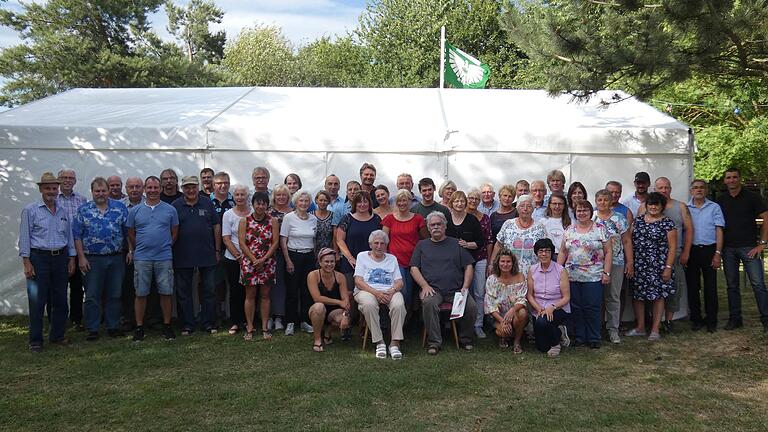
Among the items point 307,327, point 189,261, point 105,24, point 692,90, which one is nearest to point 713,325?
point 307,327

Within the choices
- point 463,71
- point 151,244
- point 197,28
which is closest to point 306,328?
point 151,244

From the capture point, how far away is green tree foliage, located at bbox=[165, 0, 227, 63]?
128 feet

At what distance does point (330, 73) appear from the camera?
34.0 metres

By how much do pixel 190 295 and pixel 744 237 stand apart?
524 centimetres

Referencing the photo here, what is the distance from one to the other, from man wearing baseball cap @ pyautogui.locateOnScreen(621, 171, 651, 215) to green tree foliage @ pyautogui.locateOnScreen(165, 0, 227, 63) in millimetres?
35901

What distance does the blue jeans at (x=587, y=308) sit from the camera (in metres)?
5.78

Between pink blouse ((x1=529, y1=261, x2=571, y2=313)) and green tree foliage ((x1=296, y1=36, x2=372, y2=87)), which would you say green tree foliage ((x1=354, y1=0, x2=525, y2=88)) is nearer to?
green tree foliage ((x1=296, y1=36, x2=372, y2=87))

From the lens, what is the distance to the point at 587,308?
579 cm

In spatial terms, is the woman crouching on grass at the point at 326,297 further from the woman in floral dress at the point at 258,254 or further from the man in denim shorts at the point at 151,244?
the man in denim shorts at the point at 151,244

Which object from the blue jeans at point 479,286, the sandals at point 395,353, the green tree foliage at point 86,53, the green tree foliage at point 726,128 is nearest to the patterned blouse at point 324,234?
the sandals at point 395,353

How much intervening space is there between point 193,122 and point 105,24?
69.3ft

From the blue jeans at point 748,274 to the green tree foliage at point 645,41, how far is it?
172 centimetres

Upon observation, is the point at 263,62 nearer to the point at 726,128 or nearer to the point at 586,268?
the point at 726,128

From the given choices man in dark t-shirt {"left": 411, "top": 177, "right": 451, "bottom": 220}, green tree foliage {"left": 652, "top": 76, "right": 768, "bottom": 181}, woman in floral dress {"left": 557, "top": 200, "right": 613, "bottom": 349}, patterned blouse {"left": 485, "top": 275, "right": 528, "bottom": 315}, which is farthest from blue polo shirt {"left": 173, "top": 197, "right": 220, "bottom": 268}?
green tree foliage {"left": 652, "top": 76, "right": 768, "bottom": 181}
